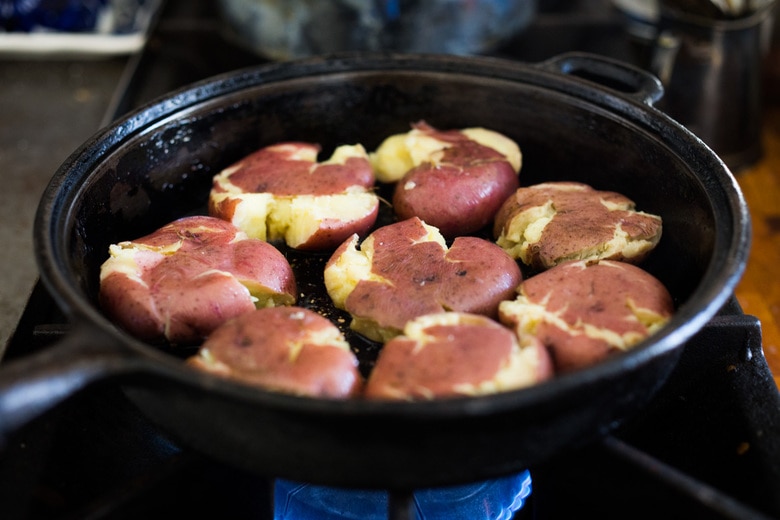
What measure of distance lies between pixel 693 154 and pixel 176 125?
1085 millimetres

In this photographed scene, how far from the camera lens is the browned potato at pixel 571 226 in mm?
1501

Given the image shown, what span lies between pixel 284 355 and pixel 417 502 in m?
0.54

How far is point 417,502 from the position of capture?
1.54 m

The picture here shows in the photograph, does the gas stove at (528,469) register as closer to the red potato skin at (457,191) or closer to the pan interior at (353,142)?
the pan interior at (353,142)

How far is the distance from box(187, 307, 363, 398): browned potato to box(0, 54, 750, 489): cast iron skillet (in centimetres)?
10

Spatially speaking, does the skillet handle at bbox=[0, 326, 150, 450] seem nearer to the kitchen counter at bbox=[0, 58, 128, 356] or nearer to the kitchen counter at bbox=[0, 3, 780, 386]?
the kitchen counter at bbox=[0, 3, 780, 386]

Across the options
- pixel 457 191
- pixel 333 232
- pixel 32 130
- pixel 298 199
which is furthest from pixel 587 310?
pixel 32 130

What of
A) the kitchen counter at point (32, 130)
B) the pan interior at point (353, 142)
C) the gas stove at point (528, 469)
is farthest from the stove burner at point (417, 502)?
the kitchen counter at point (32, 130)

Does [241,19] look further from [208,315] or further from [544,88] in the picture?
[208,315]

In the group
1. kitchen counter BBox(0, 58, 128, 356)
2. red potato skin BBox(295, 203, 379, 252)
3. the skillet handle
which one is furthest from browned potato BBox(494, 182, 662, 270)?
kitchen counter BBox(0, 58, 128, 356)

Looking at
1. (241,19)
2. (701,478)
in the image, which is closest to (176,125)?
(241,19)

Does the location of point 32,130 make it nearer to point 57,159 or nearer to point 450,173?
point 57,159

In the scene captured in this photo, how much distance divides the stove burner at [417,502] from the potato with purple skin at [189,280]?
0.41 m

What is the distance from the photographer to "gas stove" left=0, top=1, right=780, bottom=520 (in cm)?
117
